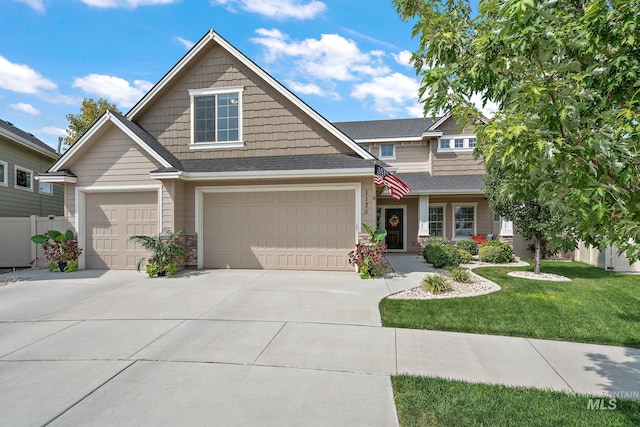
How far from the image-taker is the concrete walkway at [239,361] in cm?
328

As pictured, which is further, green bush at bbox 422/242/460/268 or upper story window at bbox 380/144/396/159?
upper story window at bbox 380/144/396/159

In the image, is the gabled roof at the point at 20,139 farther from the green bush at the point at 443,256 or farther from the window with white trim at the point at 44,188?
the green bush at the point at 443,256

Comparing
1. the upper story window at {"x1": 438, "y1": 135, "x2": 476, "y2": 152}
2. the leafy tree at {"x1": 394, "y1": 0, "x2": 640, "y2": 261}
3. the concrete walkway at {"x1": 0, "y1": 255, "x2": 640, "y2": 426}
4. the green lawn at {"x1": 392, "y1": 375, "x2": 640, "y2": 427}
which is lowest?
the concrete walkway at {"x1": 0, "y1": 255, "x2": 640, "y2": 426}

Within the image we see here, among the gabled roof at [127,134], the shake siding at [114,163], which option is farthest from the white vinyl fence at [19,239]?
the gabled roof at [127,134]

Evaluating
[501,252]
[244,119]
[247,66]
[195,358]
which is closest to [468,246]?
[501,252]

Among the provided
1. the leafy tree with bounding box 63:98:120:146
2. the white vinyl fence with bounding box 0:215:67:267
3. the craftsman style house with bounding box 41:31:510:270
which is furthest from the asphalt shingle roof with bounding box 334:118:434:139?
the leafy tree with bounding box 63:98:120:146

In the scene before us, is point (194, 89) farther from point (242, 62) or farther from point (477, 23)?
point (477, 23)

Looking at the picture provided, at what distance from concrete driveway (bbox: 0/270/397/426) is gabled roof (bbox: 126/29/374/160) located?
522 cm

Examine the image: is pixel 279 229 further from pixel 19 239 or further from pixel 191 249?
pixel 19 239

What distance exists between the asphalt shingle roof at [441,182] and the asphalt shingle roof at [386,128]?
2.36m

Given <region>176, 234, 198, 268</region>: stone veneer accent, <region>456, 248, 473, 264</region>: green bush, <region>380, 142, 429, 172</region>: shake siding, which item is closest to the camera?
<region>176, 234, 198, 268</region>: stone veneer accent

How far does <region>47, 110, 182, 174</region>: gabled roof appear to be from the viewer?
10.4 metres

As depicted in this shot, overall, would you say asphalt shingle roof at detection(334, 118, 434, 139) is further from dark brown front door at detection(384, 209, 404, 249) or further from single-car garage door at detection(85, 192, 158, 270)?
single-car garage door at detection(85, 192, 158, 270)

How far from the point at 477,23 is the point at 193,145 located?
10.2 meters
